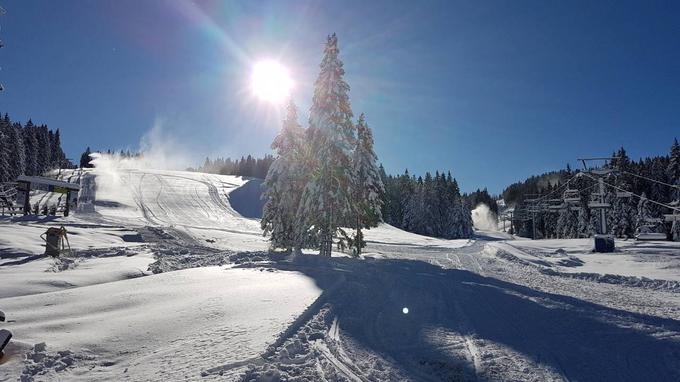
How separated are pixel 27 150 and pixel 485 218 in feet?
489

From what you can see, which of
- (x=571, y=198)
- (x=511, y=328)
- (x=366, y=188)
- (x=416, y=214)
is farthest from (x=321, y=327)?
(x=416, y=214)

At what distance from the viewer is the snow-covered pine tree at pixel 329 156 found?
76.9ft

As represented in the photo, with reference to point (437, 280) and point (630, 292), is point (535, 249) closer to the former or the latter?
point (630, 292)

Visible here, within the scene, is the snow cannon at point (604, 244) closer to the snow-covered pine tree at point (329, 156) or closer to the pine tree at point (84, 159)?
the snow-covered pine tree at point (329, 156)

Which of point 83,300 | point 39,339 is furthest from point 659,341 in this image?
point 83,300

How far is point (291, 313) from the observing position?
7832 millimetres

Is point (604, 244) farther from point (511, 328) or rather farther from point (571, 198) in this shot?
point (511, 328)

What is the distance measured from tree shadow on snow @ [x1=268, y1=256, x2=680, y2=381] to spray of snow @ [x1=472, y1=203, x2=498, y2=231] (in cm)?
15076

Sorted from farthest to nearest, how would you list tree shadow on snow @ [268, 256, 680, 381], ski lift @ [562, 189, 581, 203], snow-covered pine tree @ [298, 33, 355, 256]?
1. ski lift @ [562, 189, 581, 203]
2. snow-covered pine tree @ [298, 33, 355, 256]
3. tree shadow on snow @ [268, 256, 680, 381]

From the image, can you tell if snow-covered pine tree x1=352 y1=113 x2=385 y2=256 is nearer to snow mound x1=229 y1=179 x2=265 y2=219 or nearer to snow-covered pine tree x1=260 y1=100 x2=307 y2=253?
snow-covered pine tree x1=260 y1=100 x2=307 y2=253

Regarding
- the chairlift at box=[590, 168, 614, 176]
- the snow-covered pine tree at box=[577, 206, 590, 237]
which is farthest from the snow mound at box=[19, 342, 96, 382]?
the snow-covered pine tree at box=[577, 206, 590, 237]

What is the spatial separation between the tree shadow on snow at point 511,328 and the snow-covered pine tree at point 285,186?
13524 mm

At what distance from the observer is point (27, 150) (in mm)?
92250

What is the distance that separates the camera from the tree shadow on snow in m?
6.06
